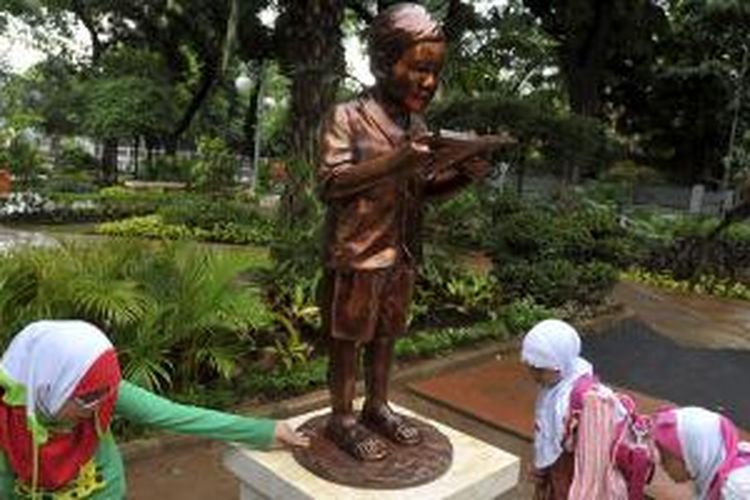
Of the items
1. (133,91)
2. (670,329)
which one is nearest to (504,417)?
(670,329)

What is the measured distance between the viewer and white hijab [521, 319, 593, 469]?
3.21 m

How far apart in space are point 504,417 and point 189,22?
66.7ft

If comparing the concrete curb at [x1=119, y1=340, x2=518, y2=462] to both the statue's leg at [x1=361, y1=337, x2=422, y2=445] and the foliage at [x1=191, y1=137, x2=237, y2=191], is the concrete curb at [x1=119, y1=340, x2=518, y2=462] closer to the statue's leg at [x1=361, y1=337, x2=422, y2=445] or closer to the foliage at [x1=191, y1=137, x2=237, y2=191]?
the statue's leg at [x1=361, y1=337, x2=422, y2=445]

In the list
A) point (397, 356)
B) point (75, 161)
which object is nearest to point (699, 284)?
point (397, 356)

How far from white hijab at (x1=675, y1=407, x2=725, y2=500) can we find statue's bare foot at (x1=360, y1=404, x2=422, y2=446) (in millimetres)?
1173

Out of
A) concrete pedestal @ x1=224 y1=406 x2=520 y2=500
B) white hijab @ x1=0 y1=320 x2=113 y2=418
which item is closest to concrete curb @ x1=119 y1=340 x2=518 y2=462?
concrete pedestal @ x1=224 y1=406 x2=520 y2=500

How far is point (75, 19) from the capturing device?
86.7 feet

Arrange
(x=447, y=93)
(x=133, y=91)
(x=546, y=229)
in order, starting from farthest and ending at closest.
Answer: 1. (x=133, y=91)
2. (x=447, y=93)
3. (x=546, y=229)

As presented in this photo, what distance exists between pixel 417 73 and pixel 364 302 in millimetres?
861

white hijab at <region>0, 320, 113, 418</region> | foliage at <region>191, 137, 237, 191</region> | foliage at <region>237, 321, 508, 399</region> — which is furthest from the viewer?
foliage at <region>191, 137, 237, 191</region>

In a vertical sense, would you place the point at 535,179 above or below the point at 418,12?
below

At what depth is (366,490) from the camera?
3.10m

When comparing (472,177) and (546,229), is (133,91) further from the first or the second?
(472,177)

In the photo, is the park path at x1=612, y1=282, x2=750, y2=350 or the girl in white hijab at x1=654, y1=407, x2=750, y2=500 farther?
the park path at x1=612, y1=282, x2=750, y2=350
